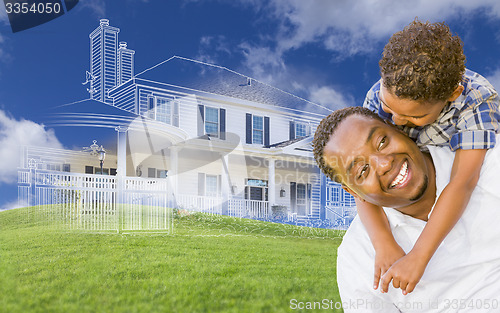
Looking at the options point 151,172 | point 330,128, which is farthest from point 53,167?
point 330,128

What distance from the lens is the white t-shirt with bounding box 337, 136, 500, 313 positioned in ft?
4.68

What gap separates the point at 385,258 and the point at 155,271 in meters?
3.92

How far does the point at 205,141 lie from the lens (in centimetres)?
862

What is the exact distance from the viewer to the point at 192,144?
27.9 ft

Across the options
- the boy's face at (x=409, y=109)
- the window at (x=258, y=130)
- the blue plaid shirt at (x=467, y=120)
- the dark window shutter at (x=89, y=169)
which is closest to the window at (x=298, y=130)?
the window at (x=258, y=130)

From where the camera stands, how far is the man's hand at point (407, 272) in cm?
138

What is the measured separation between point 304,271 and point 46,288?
2.82 metres

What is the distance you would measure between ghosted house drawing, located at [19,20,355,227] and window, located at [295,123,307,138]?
0.08 feet

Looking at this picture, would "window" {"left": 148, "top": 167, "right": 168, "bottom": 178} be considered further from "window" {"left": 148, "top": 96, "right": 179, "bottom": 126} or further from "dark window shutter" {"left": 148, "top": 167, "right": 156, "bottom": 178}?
"window" {"left": 148, "top": 96, "right": 179, "bottom": 126}

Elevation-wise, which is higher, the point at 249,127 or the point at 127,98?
the point at 127,98

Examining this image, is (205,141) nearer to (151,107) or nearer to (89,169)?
(151,107)

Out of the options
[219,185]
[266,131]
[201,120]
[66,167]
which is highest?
[201,120]

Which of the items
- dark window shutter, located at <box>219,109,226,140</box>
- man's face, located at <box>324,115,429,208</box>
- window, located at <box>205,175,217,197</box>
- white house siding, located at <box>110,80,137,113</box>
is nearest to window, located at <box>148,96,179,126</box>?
white house siding, located at <box>110,80,137,113</box>

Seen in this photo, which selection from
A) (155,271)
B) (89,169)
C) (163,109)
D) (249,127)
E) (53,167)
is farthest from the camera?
(249,127)
